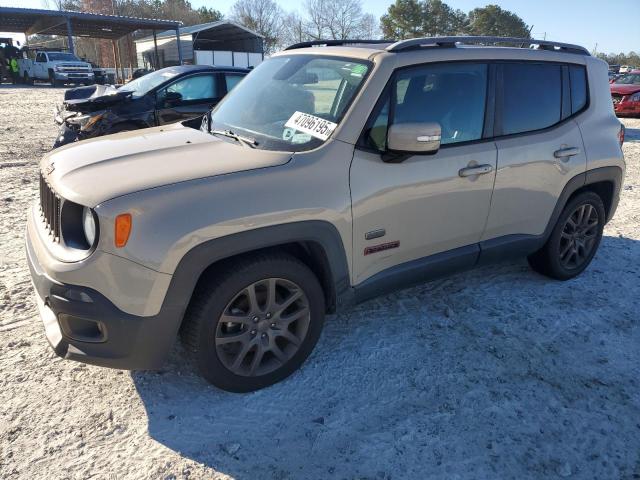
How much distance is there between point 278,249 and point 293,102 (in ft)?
3.37

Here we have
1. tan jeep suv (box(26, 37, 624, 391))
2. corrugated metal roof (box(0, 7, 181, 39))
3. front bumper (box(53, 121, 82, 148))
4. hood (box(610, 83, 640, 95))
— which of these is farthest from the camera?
corrugated metal roof (box(0, 7, 181, 39))

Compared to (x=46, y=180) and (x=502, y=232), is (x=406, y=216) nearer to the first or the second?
(x=502, y=232)

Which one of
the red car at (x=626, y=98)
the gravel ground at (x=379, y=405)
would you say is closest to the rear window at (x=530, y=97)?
the gravel ground at (x=379, y=405)

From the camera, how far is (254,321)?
2691 millimetres

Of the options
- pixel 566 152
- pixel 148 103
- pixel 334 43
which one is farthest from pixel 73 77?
pixel 566 152

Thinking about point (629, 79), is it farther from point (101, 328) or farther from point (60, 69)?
point (60, 69)

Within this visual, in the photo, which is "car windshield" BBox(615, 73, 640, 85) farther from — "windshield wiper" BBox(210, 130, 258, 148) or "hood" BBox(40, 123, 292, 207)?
"hood" BBox(40, 123, 292, 207)

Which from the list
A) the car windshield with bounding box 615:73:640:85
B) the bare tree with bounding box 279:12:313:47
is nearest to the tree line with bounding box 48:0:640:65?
the bare tree with bounding box 279:12:313:47

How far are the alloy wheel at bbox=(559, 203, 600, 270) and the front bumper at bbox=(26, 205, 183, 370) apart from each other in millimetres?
3254

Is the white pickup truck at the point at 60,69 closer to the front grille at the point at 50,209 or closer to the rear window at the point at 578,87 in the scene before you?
the front grille at the point at 50,209

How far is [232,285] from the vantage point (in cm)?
249

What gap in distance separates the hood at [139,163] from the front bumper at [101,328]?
1.41 ft

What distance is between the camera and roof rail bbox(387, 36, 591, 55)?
3.06 metres

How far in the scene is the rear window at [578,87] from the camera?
3.84m
